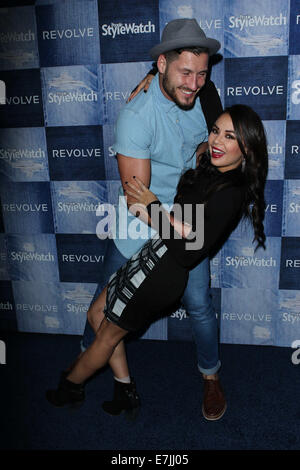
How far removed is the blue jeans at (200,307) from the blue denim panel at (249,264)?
40 centimetres

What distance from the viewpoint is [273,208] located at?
2.18 meters

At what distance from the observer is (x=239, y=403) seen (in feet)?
6.61

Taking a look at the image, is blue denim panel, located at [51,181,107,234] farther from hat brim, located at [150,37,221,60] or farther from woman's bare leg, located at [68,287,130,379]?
hat brim, located at [150,37,221,60]

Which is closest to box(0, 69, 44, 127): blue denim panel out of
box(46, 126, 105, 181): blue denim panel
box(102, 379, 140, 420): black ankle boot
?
box(46, 126, 105, 181): blue denim panel

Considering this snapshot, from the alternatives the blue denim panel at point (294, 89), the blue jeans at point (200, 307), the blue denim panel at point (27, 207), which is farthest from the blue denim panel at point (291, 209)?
the blue denim panel at point (27, 207)

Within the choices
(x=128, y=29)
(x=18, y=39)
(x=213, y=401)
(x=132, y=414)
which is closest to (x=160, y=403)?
(x=132, y=414)

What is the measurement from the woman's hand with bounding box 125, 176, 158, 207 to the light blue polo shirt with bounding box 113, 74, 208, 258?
113 millimetres

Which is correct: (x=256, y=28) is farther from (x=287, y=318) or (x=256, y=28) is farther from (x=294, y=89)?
(x=287, y=318)

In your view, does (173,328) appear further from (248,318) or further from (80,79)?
(80,79)

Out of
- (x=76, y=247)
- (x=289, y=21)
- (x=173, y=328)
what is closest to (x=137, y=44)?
(x=289, y=21)

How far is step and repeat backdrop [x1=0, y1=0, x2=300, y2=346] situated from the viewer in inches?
77.6

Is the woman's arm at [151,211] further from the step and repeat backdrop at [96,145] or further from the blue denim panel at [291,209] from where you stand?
the blue denim panel at [291,209]

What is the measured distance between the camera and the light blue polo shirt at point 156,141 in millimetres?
1675
